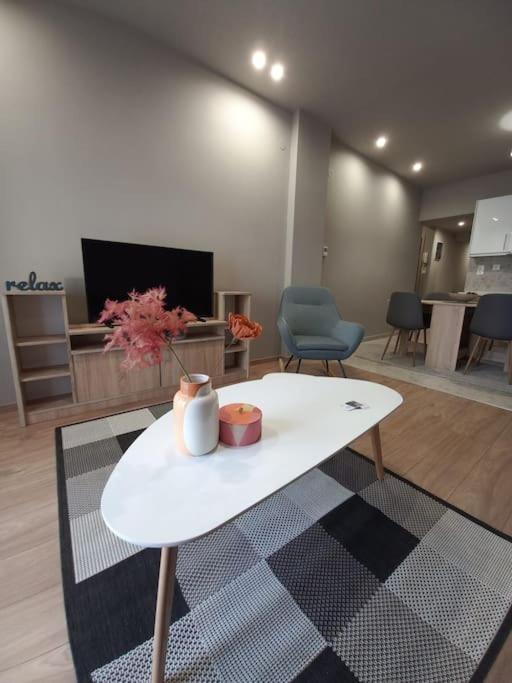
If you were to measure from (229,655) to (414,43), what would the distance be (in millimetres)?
3692

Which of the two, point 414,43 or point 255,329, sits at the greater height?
point 414,43

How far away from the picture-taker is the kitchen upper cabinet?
3951 mm

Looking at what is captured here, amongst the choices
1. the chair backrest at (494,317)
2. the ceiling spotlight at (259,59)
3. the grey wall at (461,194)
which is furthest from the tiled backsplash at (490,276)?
the ceiling spotlight at (259,59)

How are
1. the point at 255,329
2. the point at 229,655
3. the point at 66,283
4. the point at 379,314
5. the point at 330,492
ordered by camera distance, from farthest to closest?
the point at 379,314, the point at 66,283, the point at 330,492, the point at 255,329, the point at 229,655

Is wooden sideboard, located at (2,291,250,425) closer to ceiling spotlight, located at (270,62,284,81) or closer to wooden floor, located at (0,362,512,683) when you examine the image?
wooden floor, located at (0,362,512,683)

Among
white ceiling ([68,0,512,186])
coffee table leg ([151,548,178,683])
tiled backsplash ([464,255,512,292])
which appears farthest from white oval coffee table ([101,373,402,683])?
tiled backsplash ([464,255,512,292])

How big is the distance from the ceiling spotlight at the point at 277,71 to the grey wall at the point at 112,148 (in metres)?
0.33

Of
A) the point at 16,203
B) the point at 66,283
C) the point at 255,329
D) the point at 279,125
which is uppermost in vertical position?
the point at 279,125

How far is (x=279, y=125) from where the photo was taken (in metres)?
3.09

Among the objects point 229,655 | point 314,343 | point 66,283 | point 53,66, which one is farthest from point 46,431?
point 53,66

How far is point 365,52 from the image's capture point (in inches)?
91.6

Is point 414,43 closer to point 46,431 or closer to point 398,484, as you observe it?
point 398,484

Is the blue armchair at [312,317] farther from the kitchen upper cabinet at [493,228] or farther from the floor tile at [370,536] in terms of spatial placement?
the kitchen upper cabinet at [493,228]

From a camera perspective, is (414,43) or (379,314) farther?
(379,314)
